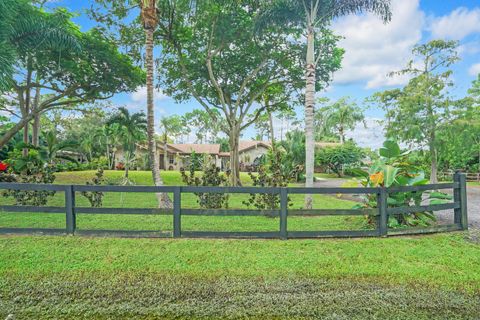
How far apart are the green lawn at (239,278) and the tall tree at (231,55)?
9613mm

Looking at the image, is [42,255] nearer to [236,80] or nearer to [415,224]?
[415,224]

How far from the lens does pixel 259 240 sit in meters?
5.09

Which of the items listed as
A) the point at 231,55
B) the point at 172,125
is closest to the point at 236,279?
the point at 231,55

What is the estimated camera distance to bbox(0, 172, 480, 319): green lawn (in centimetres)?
330

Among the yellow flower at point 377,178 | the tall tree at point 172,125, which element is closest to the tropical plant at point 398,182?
the yellow flower at point 377,178

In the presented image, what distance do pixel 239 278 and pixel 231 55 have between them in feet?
45.4

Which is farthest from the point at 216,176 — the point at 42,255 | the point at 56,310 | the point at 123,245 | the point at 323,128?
the point at 323,128

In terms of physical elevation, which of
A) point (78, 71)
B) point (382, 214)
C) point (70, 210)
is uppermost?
point (78, 71)

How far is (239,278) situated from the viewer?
12.7 ft

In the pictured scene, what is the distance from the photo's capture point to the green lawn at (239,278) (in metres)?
3.30

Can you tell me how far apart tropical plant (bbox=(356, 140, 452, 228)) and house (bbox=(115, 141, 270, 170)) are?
28.4m

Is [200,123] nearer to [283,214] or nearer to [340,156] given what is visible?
[340,156]

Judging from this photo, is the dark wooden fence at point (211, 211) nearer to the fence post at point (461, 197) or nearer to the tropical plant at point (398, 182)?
the tropical plant at point (398, 182)

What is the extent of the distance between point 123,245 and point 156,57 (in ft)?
43.1
